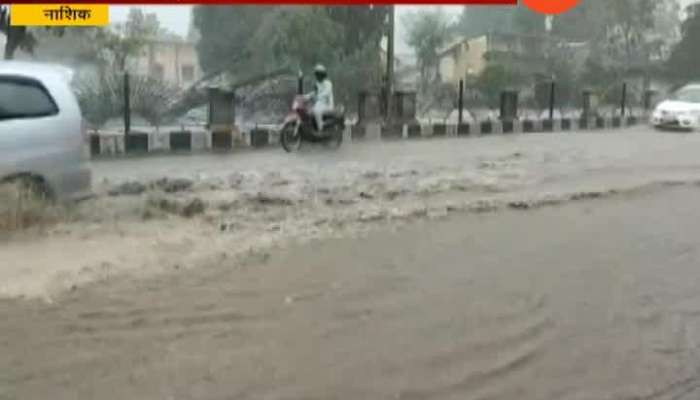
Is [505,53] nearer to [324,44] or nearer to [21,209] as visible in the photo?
[324,44]

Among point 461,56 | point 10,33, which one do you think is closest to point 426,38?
point 461,56

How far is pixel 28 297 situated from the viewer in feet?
16.6

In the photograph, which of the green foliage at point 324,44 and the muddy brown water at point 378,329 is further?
the green foliage at point 324,44

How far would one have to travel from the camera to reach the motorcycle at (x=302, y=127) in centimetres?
1412

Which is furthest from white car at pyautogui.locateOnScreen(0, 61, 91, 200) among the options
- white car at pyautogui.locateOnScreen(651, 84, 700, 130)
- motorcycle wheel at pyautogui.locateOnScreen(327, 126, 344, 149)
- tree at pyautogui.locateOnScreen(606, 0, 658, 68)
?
tree at pyautogui.locateOnScreen(606, 0, 658, 68)

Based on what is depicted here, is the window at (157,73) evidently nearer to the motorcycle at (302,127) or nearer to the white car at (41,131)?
the motorcycle at (302,127)

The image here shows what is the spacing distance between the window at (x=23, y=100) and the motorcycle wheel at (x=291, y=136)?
23.9ft

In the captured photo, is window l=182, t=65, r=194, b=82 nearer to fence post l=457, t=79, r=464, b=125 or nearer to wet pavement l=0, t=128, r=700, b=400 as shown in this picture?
fence post l=457, t=79, r=464, b=125

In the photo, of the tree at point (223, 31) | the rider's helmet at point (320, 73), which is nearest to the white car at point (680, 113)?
the rider's helmet at point (320, 73)

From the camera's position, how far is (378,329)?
15.7 feet

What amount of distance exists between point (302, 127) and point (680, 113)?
459 inches

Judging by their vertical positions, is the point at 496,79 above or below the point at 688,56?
below

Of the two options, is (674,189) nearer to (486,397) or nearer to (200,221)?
(200,221)

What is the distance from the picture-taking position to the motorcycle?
1412 cm
